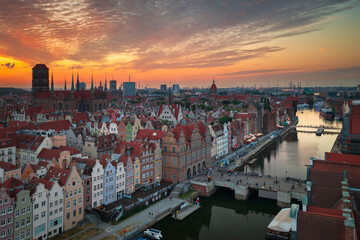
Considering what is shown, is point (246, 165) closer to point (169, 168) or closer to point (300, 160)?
point (300, 160)

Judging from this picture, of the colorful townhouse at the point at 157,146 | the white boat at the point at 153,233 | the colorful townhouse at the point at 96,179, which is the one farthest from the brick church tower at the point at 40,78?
the white boat at the point at 153,233

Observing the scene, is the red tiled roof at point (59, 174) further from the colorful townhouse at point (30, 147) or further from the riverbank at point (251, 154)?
the riverbank at point (251, 154)

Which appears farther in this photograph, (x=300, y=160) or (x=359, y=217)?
(x=300, y=160)

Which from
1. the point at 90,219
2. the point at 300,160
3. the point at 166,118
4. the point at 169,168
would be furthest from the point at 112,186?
the point at 166,118

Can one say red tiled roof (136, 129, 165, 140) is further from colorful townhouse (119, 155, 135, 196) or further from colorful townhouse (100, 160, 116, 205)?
colorful townhouse (100, 160, 116, 205)

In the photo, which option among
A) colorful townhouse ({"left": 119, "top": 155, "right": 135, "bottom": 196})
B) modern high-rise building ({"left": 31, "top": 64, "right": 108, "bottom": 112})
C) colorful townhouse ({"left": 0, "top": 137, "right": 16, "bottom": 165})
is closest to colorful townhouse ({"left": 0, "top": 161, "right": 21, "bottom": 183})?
colorful townhouse ({"left": 0, "top": 137, "right": 16, "bottom": 165})

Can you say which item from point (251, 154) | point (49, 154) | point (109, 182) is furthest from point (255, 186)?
point (49, 154)
